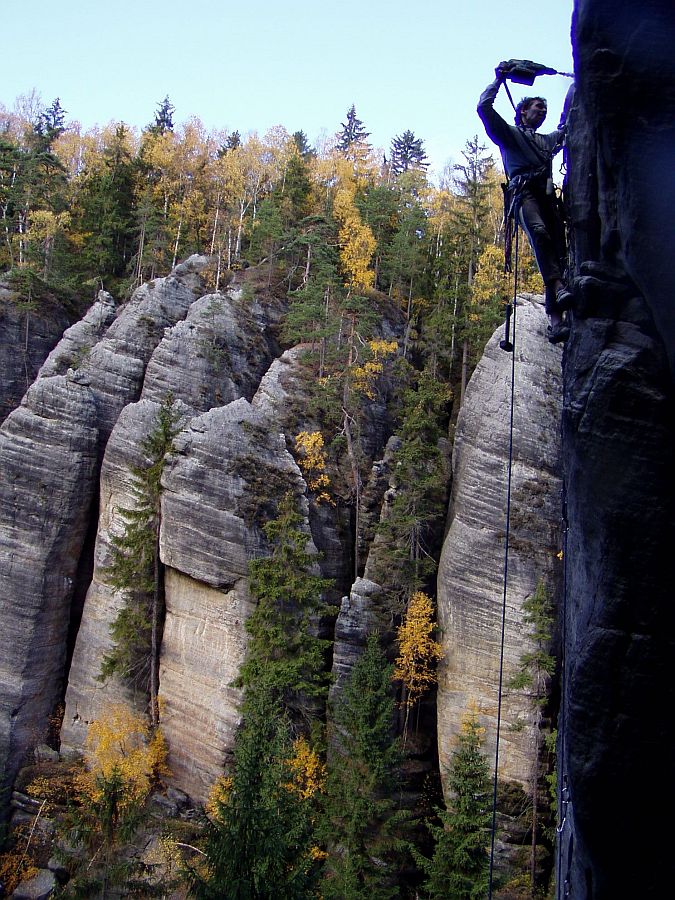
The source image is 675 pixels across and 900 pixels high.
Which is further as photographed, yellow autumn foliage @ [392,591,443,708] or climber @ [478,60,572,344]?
yellow autumn foliage @ [392,591,443,708]

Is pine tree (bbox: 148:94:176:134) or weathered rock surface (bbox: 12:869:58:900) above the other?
pine tree (bbox: 148:94:176:134)

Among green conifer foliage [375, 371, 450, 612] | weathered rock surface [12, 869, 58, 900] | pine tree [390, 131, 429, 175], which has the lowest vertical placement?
weathered rock surface [12, 869, 58, 900]

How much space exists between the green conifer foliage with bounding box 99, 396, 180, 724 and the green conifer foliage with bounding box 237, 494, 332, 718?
4.03m

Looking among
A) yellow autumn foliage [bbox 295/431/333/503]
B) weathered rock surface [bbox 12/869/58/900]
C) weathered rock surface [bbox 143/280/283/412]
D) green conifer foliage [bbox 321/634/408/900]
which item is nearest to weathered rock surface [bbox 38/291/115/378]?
weathered rock surface [bbox 143/280/283/412]

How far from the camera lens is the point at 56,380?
87.4 ft

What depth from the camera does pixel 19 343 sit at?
106ft

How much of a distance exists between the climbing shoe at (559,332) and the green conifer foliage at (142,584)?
62.4 feet

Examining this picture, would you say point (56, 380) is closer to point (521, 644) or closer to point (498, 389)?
point (498, 389)

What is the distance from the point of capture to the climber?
258 inches

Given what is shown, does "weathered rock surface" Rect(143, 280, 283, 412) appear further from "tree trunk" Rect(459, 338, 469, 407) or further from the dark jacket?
the dark jacket

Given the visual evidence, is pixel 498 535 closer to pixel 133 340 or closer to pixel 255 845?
pixel 255 845

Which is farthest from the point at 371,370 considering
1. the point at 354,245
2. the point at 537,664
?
the point at 537,664

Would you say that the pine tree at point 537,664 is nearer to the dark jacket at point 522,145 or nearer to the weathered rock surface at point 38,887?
the weathered rock surface at point 38,887

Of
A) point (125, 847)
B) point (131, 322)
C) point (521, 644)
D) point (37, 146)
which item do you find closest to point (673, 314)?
point (521, 644)
